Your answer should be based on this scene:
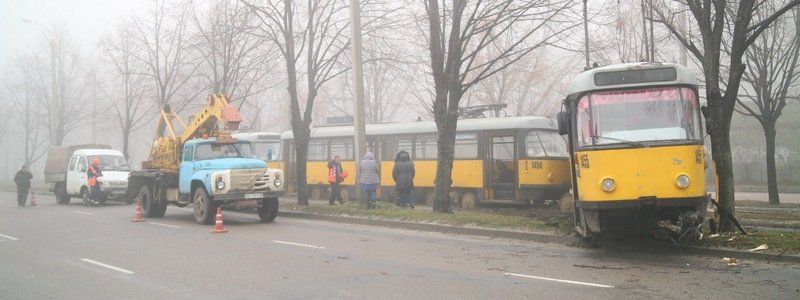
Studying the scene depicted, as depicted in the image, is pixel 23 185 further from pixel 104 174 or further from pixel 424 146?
pixel 424 146

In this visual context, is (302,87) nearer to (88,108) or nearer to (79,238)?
(88,108)

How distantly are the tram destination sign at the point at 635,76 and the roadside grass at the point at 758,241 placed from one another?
282 cm

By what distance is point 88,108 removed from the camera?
158 ft

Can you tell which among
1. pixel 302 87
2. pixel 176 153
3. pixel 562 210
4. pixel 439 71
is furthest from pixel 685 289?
pixel 302 87

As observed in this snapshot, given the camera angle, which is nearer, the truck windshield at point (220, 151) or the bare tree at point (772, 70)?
the truck windshield at point (220, 151)

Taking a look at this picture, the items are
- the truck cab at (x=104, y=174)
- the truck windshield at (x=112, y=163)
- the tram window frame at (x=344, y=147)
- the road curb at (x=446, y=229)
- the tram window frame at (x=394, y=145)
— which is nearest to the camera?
the road curb at (x=446, y=229)

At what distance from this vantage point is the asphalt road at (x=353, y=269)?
305 inches

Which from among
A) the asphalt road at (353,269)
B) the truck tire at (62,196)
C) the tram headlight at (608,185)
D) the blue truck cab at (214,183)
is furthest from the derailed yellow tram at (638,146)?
the truck tire at (62,196)

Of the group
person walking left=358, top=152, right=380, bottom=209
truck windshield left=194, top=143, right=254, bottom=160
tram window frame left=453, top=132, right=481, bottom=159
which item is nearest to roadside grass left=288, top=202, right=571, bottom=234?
person walking left=358, top=152, right=380, bottom=209

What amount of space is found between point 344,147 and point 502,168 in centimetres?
763

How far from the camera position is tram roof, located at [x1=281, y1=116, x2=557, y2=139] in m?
20.2

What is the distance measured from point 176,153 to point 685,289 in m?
15.7

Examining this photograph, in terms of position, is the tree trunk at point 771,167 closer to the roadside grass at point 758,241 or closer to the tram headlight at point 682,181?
the roadside grass at point 758,241

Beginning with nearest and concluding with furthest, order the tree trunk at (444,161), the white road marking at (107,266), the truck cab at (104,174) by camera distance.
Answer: the white road marking at (107,266)
the tree trunk at (444,161)
the truck cab at (104,174)
